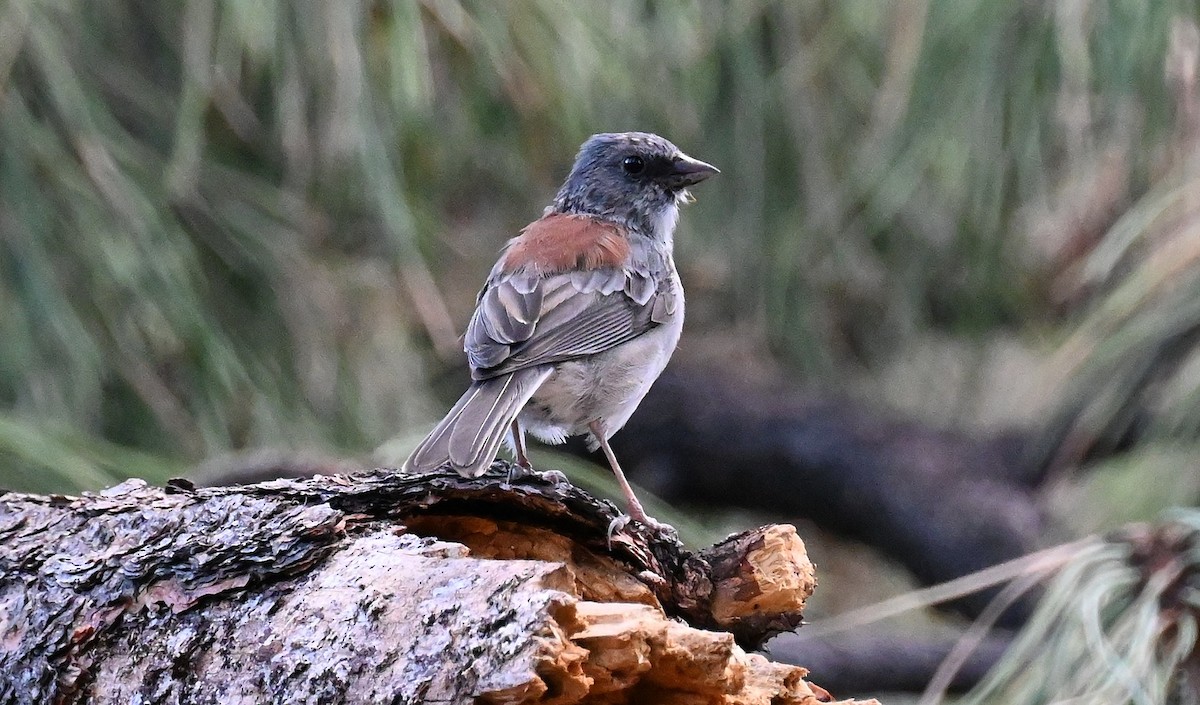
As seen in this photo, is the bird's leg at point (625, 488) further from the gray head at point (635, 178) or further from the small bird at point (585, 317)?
the gray head at point (635, 178)

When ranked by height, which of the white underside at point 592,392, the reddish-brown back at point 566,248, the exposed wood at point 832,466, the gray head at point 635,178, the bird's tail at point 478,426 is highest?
the gray head at point 635,178

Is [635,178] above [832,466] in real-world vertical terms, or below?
above

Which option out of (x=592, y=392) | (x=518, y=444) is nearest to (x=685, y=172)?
(x=592, y=392)

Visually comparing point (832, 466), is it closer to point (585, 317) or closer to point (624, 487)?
point (585, 317)

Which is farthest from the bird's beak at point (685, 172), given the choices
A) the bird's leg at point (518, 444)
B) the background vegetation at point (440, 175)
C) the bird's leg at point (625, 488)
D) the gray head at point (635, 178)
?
the bird's leg at point (518, 444)

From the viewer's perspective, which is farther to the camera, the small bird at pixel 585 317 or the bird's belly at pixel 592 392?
the bird's belly at pixel 592 392

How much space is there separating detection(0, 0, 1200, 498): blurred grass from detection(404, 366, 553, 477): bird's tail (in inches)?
22.7

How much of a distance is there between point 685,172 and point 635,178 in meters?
0.13

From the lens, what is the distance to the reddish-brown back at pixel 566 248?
123 inches

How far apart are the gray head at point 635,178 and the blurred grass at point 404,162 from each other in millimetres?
138

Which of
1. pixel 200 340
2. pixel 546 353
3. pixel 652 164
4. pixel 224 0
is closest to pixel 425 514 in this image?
pixel 546 353

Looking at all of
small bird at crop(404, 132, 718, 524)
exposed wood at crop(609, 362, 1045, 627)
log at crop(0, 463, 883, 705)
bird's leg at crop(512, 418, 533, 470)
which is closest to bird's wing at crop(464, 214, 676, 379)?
small bird at crop(404, 132, 718, 524)

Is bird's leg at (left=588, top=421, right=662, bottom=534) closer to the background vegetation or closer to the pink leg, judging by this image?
the pink leg

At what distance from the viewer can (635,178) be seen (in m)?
3.59
